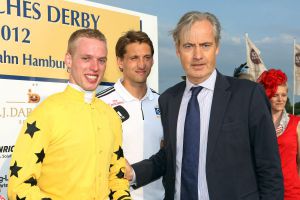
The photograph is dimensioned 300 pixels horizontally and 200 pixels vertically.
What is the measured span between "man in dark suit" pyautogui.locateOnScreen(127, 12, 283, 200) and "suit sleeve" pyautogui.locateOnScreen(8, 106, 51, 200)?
0.87 metres

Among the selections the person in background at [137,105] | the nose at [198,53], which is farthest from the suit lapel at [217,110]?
the person in background at [137,105]

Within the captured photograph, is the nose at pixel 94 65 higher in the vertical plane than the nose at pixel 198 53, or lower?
lower

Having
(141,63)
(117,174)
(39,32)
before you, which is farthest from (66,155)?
(39,32)

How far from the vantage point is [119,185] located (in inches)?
107

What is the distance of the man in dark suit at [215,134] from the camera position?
243 centimetres

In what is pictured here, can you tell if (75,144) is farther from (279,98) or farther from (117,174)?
(279,98)

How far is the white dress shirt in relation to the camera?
2.52 meters

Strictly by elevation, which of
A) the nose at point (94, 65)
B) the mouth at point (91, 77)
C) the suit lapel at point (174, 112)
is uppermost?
the nose at point (94, 65)

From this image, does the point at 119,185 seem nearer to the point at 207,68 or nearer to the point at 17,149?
the point at 17,149

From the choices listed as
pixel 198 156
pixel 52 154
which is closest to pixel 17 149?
pixel 52 154

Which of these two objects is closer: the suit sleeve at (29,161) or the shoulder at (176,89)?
the suit sleeve at (29,161)

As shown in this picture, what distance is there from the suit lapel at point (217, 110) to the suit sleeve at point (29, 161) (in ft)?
3.15

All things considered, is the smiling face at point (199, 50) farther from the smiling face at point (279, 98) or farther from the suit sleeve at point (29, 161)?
the smiling face at point (279, 98)

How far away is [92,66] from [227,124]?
0.91 meters
